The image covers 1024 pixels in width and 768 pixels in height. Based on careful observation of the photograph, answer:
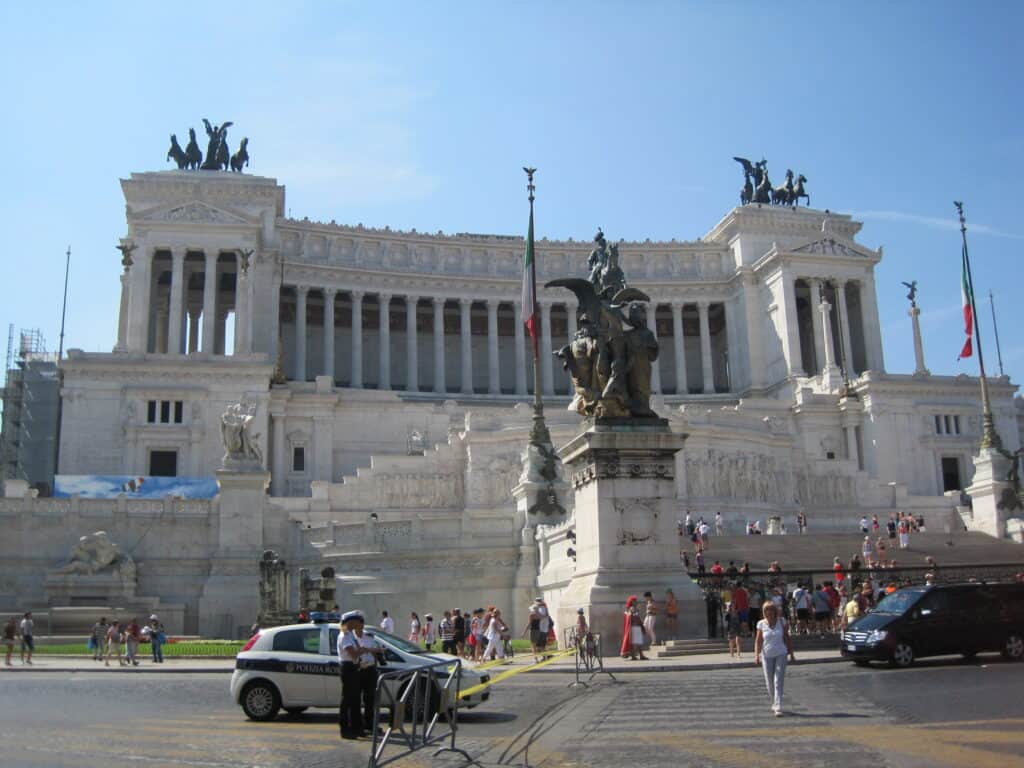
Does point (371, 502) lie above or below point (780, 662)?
above

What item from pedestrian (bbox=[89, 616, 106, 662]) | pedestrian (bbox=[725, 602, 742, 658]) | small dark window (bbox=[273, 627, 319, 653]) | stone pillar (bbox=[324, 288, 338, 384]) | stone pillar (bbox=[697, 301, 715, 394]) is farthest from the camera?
stone pillar (bbox=[697, 301, 715, 394])

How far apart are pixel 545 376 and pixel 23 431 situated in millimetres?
42153

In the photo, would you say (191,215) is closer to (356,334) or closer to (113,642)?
(356,334)

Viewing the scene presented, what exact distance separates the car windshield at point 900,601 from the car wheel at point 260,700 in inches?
480

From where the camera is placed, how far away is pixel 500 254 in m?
95.1

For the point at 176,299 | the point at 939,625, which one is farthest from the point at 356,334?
the point at 939,625

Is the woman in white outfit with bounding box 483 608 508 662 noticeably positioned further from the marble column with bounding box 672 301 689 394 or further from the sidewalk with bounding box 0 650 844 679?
the marble column with bounding box 672 301 689 394

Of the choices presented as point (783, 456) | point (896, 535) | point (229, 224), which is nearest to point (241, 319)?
point (229, 224)

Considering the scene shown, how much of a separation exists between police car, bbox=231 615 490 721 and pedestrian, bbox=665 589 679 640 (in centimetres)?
655

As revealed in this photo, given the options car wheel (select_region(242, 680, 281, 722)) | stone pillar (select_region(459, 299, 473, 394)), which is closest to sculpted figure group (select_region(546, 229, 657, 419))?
car wheel (select_region(242, 680, 281, 722))

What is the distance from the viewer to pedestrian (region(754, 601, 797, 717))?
46.4 ft

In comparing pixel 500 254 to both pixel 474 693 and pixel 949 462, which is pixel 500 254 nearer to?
pixel 949 462

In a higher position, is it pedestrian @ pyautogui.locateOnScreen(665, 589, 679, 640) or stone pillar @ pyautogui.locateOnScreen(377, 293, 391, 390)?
stone pillar @ pyautogui.locateOnScreen(377, 293, 391, 390)

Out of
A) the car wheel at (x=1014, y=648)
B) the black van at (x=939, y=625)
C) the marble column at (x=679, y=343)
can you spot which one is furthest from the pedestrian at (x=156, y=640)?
the marble column at (x=679, y=343)
